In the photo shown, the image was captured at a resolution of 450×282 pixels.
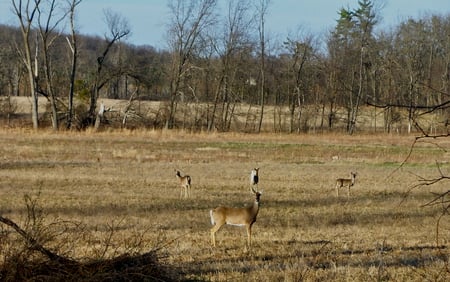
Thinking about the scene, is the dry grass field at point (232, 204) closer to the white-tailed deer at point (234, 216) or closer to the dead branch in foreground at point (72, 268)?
the dead branch in foreground at point (72, 268)

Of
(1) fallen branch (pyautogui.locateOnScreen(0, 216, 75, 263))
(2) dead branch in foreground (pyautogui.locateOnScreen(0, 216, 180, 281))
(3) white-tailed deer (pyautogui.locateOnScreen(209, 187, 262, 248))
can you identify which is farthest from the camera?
(3) white-tailed deer (pyautogui.locateOnScreen(209, 187, 262, 248))

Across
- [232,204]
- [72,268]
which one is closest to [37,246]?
[72,268]

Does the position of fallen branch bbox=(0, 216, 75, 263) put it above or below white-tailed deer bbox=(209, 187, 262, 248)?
above

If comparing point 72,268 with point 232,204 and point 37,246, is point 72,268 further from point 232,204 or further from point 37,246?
point 232,204

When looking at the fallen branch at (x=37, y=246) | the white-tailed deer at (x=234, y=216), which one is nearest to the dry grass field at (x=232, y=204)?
the fallen branch at (x=37, y=246)

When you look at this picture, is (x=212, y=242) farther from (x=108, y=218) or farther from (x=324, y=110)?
(x=324, y=110)

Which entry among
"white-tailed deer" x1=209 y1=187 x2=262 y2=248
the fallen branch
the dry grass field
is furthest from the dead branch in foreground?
"white-tailed deer" x1=209 y1=187 x2=262 y2=248

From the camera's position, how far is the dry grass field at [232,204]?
8.23 metres

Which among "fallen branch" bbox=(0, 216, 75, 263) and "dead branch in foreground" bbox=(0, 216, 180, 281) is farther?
"fallen branch" bbox=(0, 216, 75, 263)

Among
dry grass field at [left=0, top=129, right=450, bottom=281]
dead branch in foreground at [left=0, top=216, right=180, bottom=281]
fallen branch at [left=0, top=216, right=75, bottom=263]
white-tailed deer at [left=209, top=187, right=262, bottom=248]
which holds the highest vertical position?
fallen branch at [left=0, top=216, right=75, bottom=263]

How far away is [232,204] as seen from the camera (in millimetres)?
16844

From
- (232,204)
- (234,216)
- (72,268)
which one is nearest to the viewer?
(72,268)

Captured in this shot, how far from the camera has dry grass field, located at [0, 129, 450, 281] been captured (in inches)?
324

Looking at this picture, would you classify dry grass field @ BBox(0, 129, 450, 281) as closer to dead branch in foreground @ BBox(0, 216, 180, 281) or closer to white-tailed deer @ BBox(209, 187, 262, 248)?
dead branch in foreground @ BBox(0, 216, 180, 281)
